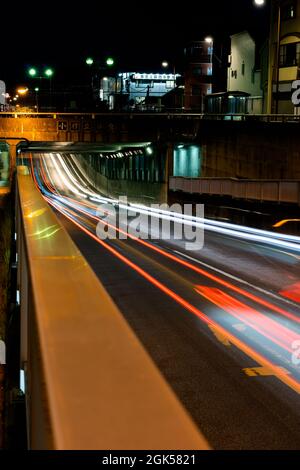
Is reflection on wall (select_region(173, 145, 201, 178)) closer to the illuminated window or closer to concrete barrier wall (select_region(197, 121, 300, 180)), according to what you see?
concrete barrier wall (select_region(197, 121, 300, 180))

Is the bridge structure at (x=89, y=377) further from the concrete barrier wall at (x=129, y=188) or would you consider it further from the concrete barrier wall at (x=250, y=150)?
the concrete barrier wall at (x=129, y=188)

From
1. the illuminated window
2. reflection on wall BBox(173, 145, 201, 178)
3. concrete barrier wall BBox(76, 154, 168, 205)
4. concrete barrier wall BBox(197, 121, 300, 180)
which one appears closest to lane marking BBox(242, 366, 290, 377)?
concrete barrier wall BBox(197, 121, 300, 180)

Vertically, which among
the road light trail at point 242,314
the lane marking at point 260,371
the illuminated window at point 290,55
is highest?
the illuminated window at point 290,55

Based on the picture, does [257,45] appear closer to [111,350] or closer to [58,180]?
[58,180]

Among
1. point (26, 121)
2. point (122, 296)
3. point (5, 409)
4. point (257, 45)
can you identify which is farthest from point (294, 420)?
point (257, 45)

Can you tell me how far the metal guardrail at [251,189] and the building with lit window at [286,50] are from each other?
22.1 meters

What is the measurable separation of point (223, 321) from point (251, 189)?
2072 centimetres

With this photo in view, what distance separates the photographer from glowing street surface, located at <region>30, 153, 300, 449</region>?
757 centimetres

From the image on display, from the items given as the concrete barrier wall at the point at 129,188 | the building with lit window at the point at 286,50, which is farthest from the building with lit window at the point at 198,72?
the building with lit window at the point at 286,50

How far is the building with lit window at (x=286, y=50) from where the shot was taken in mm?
59438

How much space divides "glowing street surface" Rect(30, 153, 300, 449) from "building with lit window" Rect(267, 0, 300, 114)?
37.4m

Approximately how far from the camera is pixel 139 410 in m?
2.36

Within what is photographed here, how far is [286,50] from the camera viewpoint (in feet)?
201
